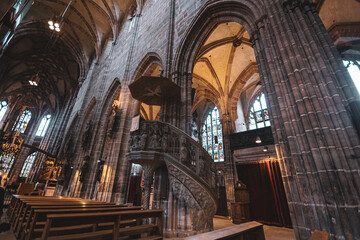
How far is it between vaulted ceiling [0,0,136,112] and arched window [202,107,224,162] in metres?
11.8

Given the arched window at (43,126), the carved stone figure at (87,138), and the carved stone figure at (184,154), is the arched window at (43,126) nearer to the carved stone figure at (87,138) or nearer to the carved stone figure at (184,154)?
the carved stone figure at (87,138)

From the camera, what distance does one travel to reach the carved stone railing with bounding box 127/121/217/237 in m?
3.79

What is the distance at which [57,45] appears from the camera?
18500 millimetres

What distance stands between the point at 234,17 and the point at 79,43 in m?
18.3

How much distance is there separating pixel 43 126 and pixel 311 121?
106ft

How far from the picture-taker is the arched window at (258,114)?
13023 mm

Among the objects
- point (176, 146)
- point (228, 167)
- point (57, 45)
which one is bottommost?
point (176, 146)

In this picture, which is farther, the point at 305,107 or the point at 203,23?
the point at 203,23

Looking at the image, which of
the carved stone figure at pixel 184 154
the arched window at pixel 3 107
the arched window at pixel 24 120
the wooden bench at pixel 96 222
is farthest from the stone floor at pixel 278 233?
the arched window at pixel 24 120

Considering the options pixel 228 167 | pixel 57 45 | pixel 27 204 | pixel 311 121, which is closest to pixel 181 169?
pixel 311 121

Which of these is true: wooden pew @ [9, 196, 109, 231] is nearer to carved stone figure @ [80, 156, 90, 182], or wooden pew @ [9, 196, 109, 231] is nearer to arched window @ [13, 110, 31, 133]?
carved stone figure @ [80, 156, 90, 182]

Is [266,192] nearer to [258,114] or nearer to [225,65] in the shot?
[258,114]

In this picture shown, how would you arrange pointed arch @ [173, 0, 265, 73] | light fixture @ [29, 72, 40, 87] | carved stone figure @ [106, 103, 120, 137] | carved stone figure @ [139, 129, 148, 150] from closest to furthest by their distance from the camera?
carved stone figure @ [139, 129, 148, 150]
pointed arch @ [173, 0, 265, 73]
carved stone figure @ [106, 103, 120, 137]
light fixture @ [29, 72, 40, 87]

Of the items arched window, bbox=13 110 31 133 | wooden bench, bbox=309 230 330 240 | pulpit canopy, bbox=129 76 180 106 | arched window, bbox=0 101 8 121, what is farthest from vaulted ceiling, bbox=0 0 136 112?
wooden bench, bbox=309 230 330 240
